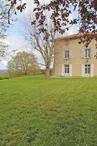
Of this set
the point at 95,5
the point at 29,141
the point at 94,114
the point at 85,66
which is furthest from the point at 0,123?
the point at 85,66

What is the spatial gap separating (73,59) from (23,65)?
10.9 meters

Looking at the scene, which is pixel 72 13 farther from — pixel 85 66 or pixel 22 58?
pixel 22 58

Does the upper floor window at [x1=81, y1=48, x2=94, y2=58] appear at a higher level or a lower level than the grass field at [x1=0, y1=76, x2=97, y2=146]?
higher

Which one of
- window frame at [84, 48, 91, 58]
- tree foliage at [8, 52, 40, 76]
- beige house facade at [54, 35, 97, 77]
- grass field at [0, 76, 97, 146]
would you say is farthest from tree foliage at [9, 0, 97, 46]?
tree foliage at [8, 52, 40, 76]

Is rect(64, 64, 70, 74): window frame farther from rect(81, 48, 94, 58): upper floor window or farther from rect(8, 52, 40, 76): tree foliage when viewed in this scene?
rect(8, 52, 40, 76): tree foliage

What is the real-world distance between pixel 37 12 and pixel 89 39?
3.84 feet

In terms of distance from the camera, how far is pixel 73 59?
35844mm

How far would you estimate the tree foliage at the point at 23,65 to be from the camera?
4209cm

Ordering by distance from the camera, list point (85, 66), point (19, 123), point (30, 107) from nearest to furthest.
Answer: point (19, 123)
point (30, 107)
point (85, 66)

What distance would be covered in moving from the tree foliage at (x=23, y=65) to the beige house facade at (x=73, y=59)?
5991 millimetres

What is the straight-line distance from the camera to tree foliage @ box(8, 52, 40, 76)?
42.1m

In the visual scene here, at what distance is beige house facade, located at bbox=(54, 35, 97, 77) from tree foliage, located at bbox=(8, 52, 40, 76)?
5.99 meters

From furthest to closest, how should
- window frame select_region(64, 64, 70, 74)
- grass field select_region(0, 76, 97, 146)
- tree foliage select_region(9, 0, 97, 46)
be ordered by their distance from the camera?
window frame select_region(64, 64, 70, 74) → grass field select_region(0, 76, 97, 146) → tree foliage select_region(9, 0, 97, 46)

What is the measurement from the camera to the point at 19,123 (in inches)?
208
